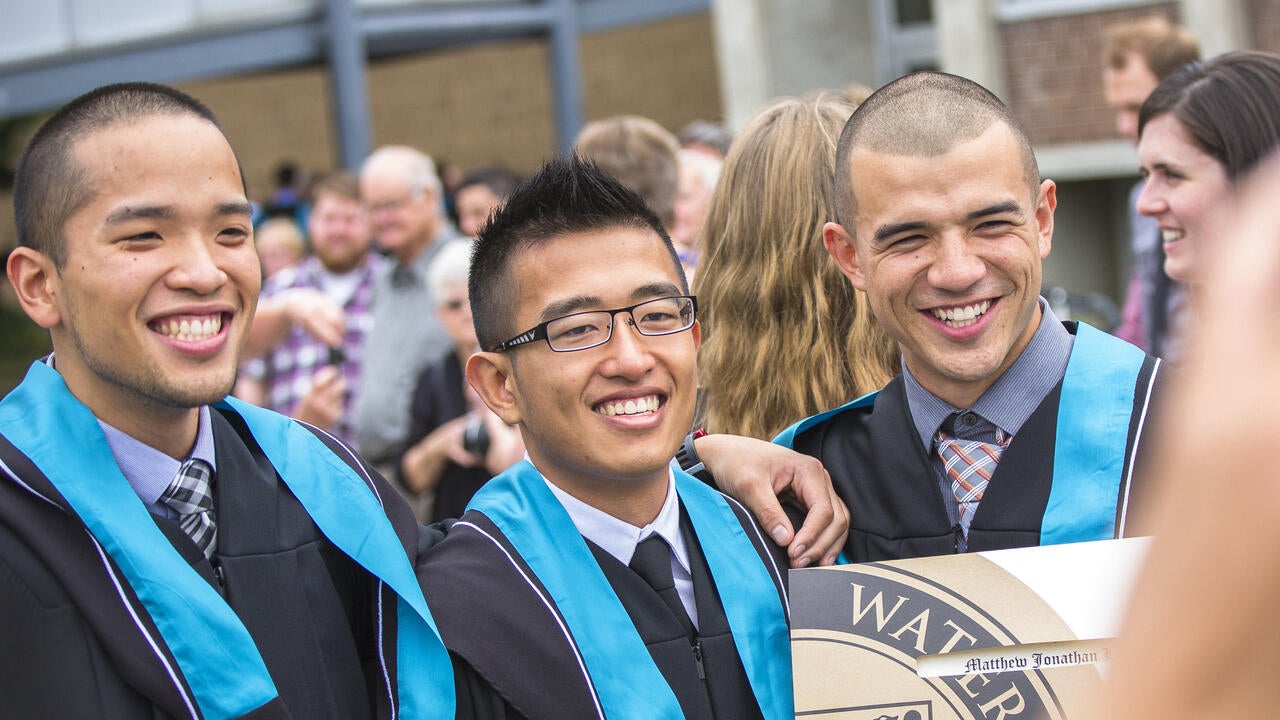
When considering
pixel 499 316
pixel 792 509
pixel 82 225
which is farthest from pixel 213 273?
pixel 792 509

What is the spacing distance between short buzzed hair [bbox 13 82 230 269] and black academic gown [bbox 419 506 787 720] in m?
0.86

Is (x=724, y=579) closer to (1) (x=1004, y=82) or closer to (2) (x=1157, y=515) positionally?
(2) (x=1157, y=515)

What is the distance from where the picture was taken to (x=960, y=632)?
2.18 metres

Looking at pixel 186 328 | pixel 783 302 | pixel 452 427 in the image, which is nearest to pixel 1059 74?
pixel 452 427

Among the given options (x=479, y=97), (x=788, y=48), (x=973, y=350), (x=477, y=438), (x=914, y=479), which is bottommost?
(x=477, y=438)

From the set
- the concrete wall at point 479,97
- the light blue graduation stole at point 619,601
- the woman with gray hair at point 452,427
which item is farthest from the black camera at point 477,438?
the concrete wall at point 479,97

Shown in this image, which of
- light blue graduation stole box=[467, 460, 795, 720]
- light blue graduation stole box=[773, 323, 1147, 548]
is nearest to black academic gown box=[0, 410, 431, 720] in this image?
light blue graduation stole box=[467, 460, 795, 720]

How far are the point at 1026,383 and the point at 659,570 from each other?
750 millimetres

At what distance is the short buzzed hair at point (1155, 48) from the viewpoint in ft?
17.8

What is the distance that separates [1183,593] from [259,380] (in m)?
6.09

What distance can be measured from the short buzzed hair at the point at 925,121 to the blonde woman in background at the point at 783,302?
1.91ft

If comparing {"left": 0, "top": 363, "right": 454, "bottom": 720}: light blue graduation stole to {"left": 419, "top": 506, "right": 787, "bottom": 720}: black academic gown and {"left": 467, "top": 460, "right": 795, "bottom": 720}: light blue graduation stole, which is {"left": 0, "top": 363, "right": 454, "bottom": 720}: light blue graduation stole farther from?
{"left": 467, "top": 460, "right": 795, "bottom": 720}: light blue graduation stole

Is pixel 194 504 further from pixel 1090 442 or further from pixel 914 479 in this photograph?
pixel 1090 442

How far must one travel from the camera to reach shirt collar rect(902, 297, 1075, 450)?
2408mm
